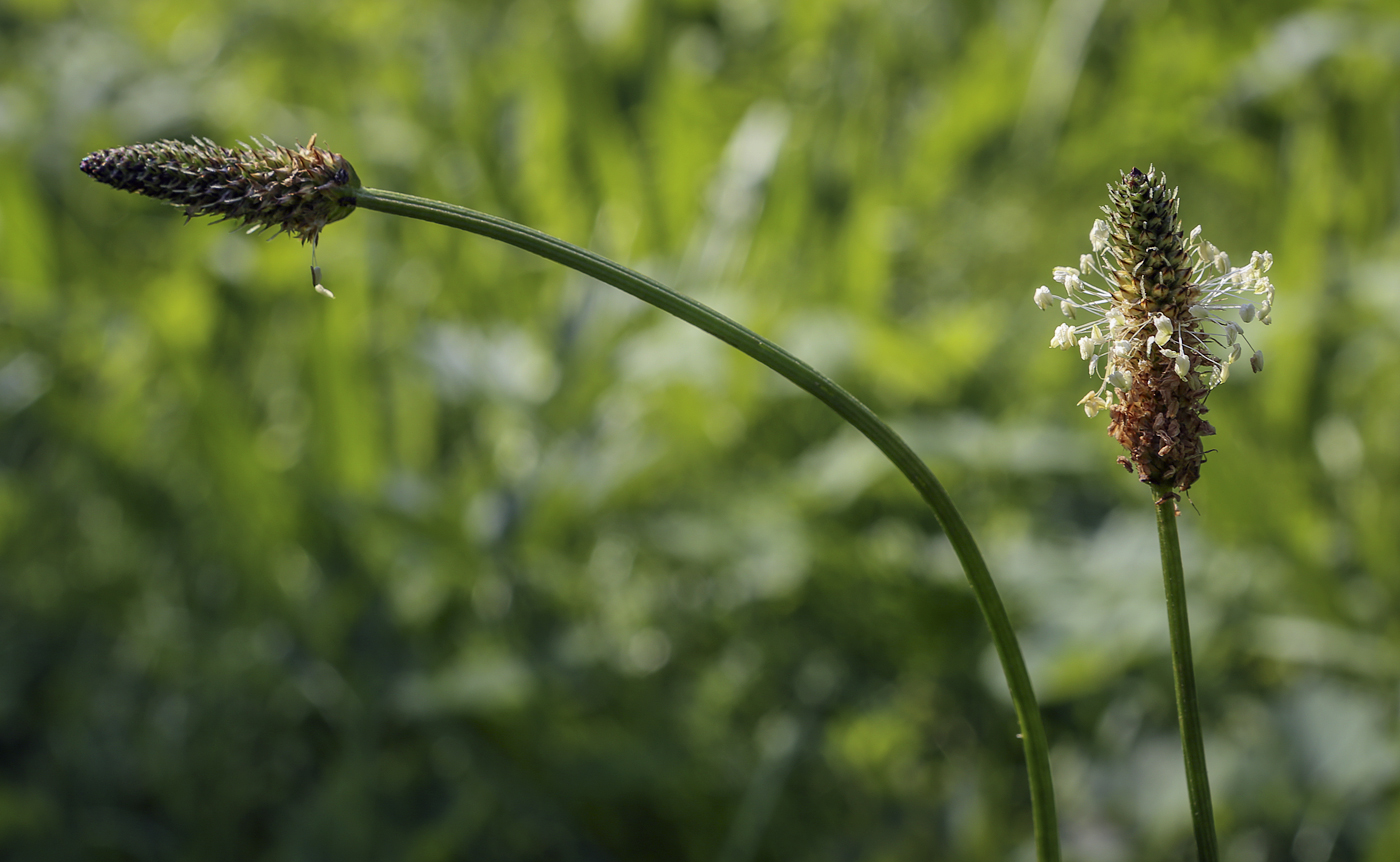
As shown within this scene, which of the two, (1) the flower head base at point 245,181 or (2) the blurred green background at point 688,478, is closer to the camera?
(1) the flower head base at point 245,181

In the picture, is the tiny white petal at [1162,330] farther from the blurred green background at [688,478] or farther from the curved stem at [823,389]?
the blurred green background at [688,478]

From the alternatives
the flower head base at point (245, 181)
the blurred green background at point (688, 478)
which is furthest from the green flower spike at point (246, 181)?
the blurred green background at point (688, 478)

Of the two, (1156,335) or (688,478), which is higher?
(688,478)

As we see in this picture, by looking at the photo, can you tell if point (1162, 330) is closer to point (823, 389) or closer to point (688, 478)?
point (823, 389)

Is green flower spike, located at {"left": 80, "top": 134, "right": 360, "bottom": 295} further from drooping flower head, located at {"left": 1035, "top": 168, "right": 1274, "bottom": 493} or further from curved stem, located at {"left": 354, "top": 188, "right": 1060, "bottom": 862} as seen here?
drooping flower head, located at {"left": 1035, "top": 168, "right": 1274, "bottom": 493}

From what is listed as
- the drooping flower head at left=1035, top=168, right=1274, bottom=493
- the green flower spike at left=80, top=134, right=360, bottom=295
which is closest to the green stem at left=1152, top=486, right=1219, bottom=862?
the drooping flower head at left=1035, top=168, right=1274, bottom=493

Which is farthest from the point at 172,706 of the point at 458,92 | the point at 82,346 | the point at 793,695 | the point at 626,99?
the point at 626,99

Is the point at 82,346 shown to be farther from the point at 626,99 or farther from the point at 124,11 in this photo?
the point at 124,11

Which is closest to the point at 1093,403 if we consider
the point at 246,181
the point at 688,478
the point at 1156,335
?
the point at 1156,335
